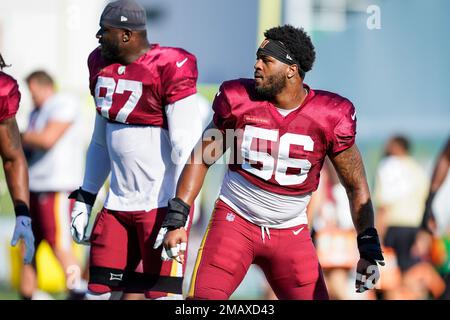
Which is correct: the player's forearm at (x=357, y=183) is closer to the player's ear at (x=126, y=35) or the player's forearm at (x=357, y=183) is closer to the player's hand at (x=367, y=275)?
the player's hand at (x=367, y=275)

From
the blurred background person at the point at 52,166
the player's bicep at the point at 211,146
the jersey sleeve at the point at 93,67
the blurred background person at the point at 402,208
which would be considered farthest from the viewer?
the blurred background person at the point at 402,208

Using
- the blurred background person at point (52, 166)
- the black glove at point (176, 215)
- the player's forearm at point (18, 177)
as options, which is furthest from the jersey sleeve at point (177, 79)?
the blurred background person at point (52, 166)

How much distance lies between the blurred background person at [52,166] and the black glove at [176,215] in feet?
9.58

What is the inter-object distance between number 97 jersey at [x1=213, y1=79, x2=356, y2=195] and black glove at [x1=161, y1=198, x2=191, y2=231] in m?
0.35

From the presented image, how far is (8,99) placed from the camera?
548 centimetres

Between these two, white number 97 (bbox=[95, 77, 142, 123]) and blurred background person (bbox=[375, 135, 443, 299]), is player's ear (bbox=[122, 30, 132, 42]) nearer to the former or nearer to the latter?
white number 97 (bbox=[95, 77, 142, 123])

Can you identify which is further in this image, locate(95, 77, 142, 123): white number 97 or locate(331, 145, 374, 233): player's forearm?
locate(95, 77, 142, 123): white number 97

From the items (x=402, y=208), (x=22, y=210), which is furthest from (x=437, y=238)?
(x=22, y=210)

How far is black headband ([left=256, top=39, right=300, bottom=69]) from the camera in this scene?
17.7 feet

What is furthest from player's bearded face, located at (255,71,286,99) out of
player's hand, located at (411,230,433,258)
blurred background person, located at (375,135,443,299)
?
player's hand, located at (411,230,433,258)

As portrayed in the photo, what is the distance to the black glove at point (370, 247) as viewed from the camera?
533cm

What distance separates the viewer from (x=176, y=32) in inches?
336
